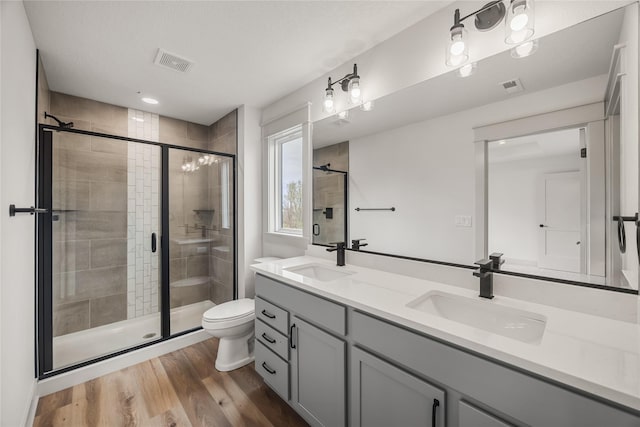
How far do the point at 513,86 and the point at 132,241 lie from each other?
3.18m

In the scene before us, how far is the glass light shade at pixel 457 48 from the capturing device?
133 cm

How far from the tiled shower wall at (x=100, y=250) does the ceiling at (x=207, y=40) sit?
23 cm

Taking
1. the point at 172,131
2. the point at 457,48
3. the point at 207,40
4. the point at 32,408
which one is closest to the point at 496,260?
the point at 457,48

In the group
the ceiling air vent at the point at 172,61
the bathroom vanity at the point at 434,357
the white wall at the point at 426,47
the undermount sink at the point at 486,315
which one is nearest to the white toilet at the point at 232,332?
the bathroom vanity at the point at 434,357

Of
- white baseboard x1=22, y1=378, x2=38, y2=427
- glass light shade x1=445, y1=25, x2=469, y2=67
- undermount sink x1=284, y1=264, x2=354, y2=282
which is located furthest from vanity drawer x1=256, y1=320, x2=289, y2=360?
glass light shade x1=445, y1=25, x2=469, y2=67

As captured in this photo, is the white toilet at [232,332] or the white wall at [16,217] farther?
the white toilet at [232,332]

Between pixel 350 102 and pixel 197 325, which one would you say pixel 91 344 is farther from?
pixel 350 102

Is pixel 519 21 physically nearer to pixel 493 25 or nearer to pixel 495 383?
pixel 493 25

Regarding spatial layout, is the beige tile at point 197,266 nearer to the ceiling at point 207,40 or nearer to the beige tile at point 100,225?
the beige tile at point 100,225

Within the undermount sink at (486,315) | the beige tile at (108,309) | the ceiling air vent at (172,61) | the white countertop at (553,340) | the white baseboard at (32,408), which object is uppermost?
the ceiling air vent at (172,61)

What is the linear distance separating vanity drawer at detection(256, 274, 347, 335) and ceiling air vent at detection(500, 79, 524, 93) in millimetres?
1283

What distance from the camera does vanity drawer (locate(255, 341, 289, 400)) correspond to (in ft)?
5.29

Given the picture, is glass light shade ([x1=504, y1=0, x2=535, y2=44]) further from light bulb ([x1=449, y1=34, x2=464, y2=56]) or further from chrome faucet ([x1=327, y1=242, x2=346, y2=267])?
chrome faucet ([x1=327, y1=242, x2=346, y2=267])

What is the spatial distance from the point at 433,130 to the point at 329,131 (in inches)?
35.0
